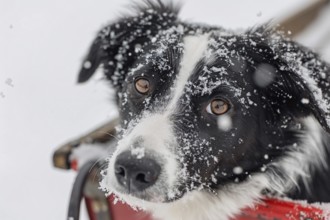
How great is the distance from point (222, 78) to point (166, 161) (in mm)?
450

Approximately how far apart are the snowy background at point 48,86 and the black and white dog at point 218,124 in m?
0.68

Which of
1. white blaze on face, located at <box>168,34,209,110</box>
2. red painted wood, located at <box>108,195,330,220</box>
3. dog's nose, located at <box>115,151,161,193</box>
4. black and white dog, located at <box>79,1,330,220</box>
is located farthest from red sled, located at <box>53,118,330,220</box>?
white blaze on face, located at <box>168,34,209,110</box>

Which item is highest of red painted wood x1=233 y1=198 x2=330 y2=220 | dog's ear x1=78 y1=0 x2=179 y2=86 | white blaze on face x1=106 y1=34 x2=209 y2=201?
dog's ear x1=78 y1=0 x2=179 y2=86

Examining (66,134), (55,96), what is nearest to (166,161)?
(66,134)

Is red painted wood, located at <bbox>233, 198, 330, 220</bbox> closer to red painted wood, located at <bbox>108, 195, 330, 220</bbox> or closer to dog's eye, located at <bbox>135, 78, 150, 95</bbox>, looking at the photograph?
red painted wood, located at <bbox>108, 195, 330, 220</bbox>

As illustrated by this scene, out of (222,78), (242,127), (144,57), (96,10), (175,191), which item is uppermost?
(96,10)

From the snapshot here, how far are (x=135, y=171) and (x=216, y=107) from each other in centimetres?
45

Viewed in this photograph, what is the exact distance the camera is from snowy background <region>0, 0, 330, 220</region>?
3734 millimetres

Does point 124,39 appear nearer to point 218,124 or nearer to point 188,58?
point 188,58

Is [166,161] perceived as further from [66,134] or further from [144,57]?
[66,134]

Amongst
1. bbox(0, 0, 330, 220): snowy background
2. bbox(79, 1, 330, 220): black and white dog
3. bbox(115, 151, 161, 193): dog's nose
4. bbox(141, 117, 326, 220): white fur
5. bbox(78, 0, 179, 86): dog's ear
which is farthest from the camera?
bbox(0, 0, 330, 220): snowy background

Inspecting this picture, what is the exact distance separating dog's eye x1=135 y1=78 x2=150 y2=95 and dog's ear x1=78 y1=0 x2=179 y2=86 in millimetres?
319

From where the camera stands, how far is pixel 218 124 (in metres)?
2.15

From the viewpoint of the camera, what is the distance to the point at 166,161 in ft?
6.39
